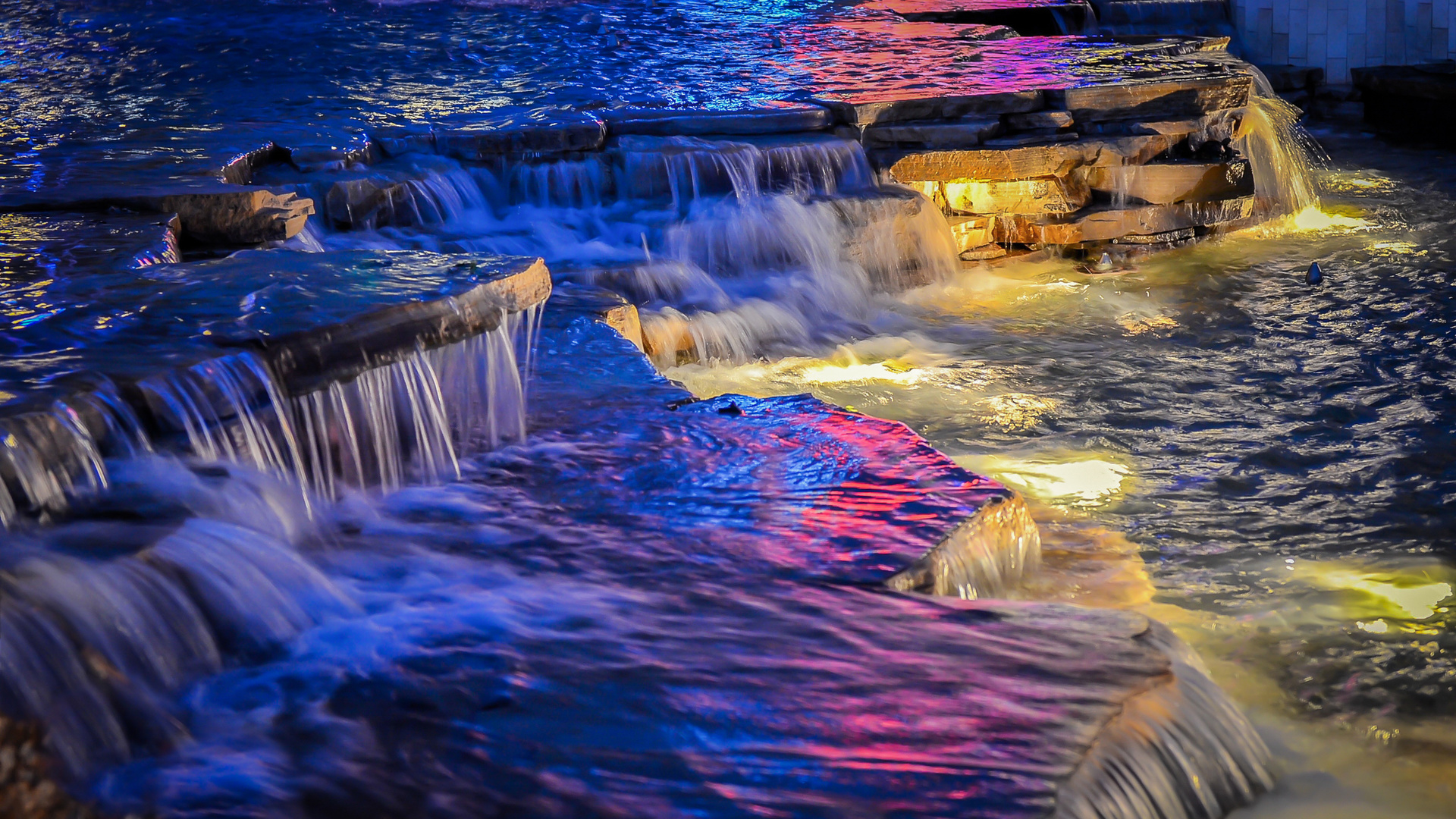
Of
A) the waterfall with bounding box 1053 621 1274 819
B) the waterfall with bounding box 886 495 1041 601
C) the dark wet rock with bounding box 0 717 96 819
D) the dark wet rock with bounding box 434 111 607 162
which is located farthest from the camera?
the dark wet rock with bounding box 434 111 607 162

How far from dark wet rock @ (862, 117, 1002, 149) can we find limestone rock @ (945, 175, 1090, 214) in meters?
0.30

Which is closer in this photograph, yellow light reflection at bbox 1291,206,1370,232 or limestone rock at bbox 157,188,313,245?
limestone rock at bbox 157,188,313,245

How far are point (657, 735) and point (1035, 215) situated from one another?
575 cm

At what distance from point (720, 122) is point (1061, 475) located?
3494 mm

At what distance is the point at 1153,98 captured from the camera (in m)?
7.01

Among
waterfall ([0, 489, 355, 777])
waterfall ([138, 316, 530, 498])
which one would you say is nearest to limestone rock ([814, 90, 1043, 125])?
waterfall ([138, 316, 530, 498])

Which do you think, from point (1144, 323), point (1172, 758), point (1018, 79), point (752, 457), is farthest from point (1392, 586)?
point (1018, 79)

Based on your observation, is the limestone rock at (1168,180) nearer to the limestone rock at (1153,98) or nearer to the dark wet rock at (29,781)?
the limestone rock at (1153,98)

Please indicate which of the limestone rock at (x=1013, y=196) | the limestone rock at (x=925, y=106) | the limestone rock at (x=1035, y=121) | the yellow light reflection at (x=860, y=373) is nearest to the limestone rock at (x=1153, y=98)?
the limestone rock at (x=1035, y=121)

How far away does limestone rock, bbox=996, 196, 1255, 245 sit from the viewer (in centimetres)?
696

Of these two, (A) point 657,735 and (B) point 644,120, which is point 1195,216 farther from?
(A) point 657,735

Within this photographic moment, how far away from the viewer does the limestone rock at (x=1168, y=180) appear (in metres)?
7.00

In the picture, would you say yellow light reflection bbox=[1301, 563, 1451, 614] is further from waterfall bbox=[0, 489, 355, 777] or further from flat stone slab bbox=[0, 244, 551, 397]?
waterfall bbox=[0, 489, 355, 777]

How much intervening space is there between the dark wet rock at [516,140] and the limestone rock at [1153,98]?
9.29ft
